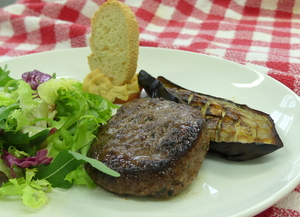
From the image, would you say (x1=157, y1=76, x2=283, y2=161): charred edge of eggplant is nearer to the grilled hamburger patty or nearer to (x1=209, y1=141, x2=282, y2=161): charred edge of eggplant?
(x1=209, y1=141, x2=282, y2=161): charred edge of eggplant

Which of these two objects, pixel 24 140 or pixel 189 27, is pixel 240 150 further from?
pixel 189 27

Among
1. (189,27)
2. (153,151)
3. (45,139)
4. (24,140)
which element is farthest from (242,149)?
(189,27)

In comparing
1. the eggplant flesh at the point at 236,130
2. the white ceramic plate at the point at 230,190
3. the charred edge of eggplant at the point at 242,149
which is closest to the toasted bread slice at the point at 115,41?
the eggplant flesh at the point at 236,130

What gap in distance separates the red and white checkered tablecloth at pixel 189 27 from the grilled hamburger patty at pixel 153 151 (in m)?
2.20

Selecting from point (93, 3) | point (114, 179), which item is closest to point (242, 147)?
point (114, 179)

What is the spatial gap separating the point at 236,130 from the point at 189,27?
3681 mm

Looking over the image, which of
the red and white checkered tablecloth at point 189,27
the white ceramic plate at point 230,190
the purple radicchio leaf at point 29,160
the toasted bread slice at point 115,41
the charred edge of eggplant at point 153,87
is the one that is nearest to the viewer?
the white ceramic plate at point 230,190

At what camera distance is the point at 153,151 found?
2.39 metres

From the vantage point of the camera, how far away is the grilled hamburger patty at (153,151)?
2287 mm

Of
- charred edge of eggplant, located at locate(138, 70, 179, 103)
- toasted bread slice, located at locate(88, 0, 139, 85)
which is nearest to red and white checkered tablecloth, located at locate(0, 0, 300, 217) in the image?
toasted bread slice, located at locate(88, 0, 139, 85)

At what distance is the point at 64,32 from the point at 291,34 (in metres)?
3.46

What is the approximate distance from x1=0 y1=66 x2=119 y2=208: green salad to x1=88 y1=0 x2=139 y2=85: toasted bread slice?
2.37 ft

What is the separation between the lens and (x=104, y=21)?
391 centimetres

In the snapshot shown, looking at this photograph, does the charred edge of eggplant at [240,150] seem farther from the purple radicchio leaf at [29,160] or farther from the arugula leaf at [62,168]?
the purple radicchio leaf at [29,160]
